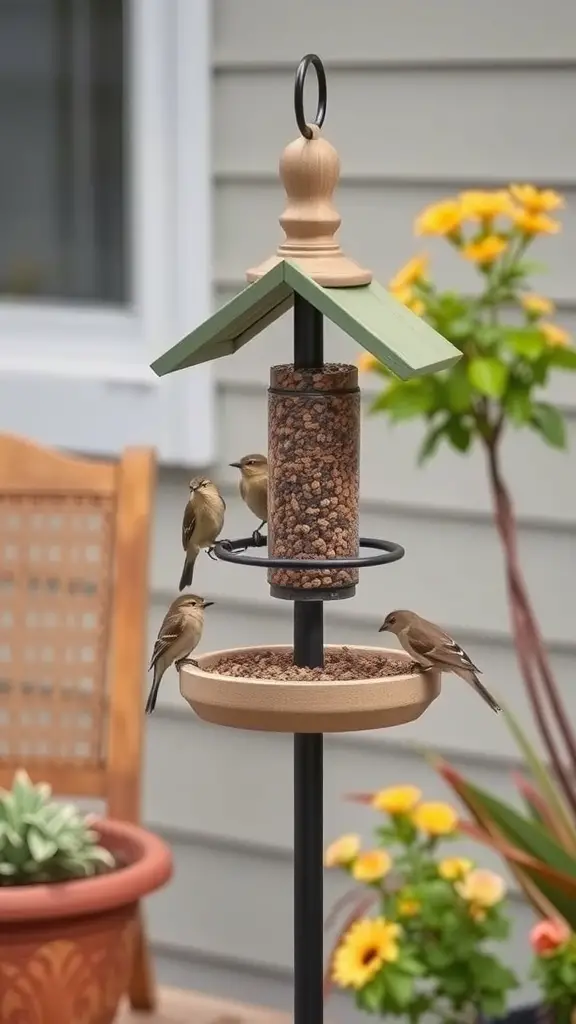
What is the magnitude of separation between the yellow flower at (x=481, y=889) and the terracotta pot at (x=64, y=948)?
466 millimetres

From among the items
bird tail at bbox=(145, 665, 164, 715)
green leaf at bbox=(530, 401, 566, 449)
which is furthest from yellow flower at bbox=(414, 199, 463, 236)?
bird tail at bbox=(145, 665, 164, 715)

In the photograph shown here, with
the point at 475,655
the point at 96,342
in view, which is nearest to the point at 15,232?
the point at 96,342

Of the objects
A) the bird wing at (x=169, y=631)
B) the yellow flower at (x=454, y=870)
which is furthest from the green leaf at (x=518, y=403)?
the bird wing at (x=169, y=631)

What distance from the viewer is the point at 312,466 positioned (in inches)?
52.2

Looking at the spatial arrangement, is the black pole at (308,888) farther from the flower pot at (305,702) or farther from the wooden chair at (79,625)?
the wooden chair at (79,625)

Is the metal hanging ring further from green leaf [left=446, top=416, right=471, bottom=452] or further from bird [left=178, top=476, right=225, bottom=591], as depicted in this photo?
green leaf [left=446, top=416, right=471, bottom=452]

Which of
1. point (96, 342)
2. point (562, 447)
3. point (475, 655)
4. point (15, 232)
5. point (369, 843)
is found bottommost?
point (369, 843)

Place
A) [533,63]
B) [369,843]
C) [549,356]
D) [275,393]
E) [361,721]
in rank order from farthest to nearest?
[369,843]
[533,63]
[549,356]
[275,393]
[361,721]

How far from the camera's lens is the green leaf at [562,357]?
84.8 inches

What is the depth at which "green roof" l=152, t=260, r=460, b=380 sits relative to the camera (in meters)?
1.20

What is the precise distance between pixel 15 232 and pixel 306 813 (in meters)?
2.03

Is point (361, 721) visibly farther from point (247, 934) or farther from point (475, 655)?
point (247, 934)

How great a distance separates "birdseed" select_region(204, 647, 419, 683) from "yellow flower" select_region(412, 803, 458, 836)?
906 mm

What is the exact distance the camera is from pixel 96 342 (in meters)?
2.87
